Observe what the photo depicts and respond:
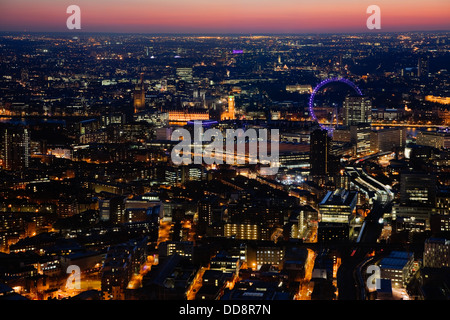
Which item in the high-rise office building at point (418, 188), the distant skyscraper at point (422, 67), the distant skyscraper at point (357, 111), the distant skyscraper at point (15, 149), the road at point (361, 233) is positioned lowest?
the road at point (361, 233)

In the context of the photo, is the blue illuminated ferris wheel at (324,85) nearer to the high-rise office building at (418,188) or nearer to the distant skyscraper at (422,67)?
the distant skyscraper at (422,67)

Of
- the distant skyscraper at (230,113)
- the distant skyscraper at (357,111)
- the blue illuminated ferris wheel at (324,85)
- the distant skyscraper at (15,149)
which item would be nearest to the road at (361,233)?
the distant skyscraper at (357,111)

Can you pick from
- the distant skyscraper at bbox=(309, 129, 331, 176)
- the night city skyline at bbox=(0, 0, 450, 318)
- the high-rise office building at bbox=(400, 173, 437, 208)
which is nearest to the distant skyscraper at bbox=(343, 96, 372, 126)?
the night city skyline at bbox=(0, 0, 450, 318)

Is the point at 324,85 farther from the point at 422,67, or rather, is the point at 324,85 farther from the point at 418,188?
the point at 418,188

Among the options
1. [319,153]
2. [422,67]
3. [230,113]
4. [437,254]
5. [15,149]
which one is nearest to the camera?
[437,254]

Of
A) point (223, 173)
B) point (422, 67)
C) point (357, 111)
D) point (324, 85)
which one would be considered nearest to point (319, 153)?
point (223, 173)

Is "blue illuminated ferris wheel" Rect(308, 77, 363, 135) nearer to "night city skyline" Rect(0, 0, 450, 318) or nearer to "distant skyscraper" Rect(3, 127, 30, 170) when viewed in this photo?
"night city skyline" Rect(0, 0, 450, 318)
